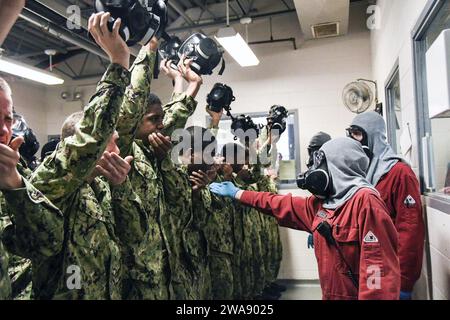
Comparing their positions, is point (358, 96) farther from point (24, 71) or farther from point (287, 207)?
point (24, 71)

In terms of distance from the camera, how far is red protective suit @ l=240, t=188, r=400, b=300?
135 cm

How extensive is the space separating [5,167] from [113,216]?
1.92 ft

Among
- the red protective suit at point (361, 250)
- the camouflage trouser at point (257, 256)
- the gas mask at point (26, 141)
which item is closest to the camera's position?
the red protective suit at point (361, 250)

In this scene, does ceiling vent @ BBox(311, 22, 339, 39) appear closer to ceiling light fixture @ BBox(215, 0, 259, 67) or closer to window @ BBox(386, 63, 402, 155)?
ceiling light fixture @ BBox(215, 0, 259, 67)

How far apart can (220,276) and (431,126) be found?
172cm

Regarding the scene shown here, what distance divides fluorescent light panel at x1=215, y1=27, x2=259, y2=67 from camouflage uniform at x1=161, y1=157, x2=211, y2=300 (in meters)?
2.44

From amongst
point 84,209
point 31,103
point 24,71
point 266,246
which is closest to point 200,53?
point 84,209

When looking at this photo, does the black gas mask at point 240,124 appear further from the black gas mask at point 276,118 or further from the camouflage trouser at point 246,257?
the camouflage trouser at point 246,257

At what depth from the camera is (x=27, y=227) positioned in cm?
98

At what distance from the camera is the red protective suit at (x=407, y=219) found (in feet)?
6.19

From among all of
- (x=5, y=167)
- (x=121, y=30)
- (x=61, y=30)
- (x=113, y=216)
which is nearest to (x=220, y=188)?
(x=113, y=216)

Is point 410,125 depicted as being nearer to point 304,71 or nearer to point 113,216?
point 113,216

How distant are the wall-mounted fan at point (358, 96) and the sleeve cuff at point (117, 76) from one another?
4.33 m

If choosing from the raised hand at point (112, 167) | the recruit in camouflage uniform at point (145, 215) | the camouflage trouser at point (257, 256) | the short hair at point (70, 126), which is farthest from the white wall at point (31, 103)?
the raised hand at point (112, 167)
